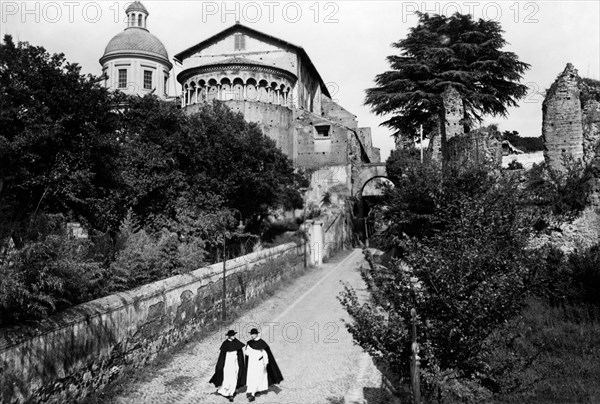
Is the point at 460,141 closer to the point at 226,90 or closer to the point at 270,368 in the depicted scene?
the point at 270,368

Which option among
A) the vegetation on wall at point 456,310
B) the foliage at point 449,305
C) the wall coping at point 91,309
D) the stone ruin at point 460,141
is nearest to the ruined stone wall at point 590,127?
the stone ruin at point 460,141

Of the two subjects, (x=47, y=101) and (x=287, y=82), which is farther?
(x=287, y=82)

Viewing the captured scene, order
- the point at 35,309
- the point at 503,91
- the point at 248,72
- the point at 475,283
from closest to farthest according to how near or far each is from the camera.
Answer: the point at 475,283, the point at 35,309, the point at 503,91, the point at 248,72

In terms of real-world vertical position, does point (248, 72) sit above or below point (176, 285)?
above

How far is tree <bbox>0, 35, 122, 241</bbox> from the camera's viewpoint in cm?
896

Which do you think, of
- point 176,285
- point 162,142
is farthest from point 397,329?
point 162,142

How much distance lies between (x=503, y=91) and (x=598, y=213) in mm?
17432

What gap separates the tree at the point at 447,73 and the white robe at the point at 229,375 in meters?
22.9

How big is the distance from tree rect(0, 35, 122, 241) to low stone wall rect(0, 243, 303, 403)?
2.79 meters

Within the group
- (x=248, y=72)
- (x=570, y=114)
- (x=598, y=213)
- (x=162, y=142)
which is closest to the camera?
(x=598, y=213)

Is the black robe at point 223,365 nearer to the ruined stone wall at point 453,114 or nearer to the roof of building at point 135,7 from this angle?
the ruined stone wall at point 453,114

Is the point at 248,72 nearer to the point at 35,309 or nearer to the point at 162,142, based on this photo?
the point at 162,142

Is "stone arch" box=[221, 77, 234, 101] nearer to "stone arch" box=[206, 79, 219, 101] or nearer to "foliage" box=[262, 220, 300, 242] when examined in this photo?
"stone arch" box=[206, 79, 219, 101]

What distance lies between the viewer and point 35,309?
6.12 m
